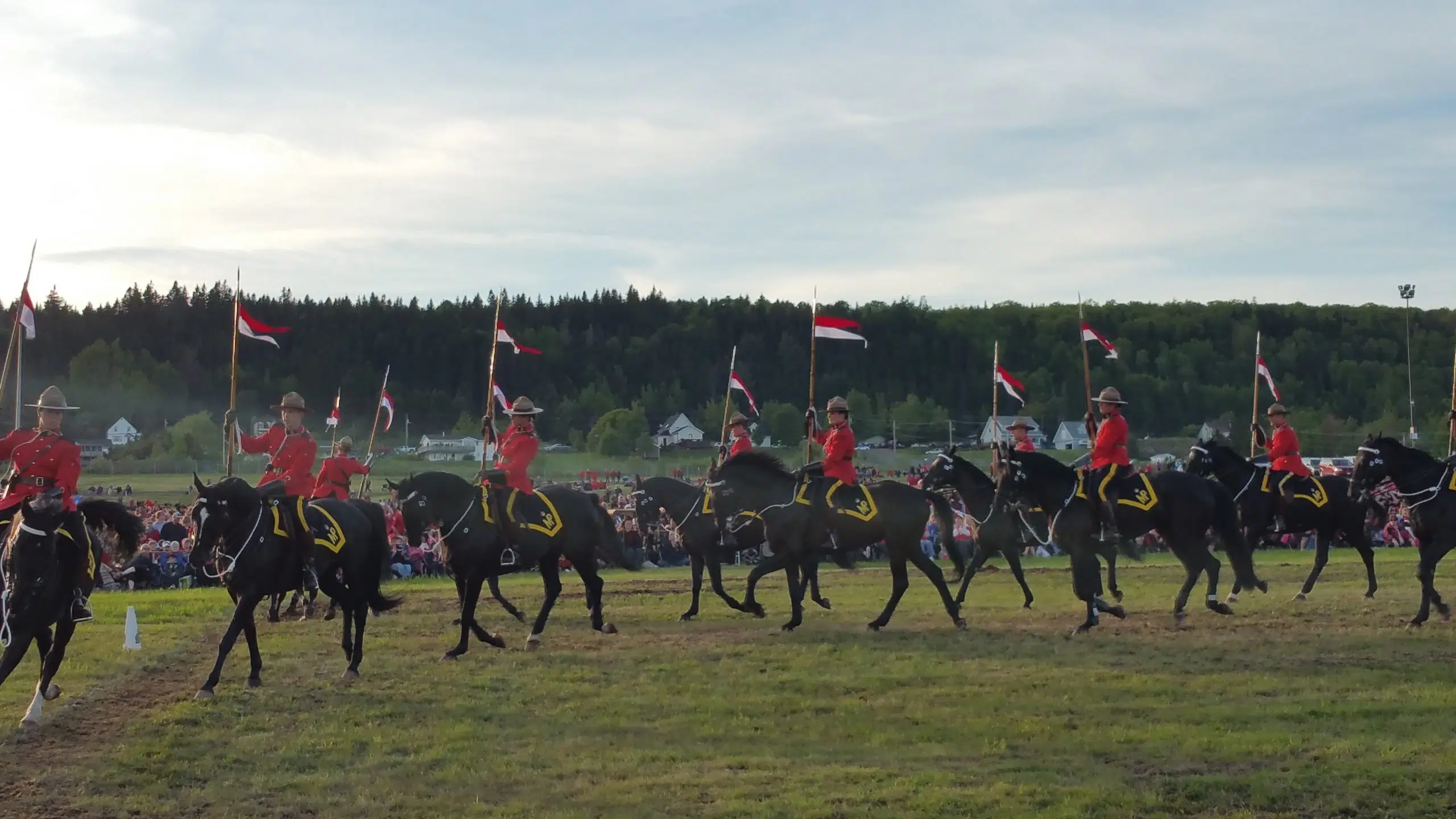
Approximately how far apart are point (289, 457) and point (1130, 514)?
1011 cm

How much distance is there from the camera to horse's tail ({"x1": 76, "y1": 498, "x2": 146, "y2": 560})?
511 inches

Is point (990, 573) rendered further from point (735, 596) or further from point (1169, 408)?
point (1169, 408)

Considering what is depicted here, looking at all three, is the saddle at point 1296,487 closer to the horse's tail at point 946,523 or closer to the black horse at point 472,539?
the horse's tail at point 946,523

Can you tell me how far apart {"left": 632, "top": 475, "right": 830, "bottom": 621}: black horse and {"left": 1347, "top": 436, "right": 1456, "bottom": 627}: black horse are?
23.2 ft

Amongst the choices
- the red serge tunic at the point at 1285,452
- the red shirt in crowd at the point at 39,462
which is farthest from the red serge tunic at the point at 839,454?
the red shirt in crowd at the point at 39,462

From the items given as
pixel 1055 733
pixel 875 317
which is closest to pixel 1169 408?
pixel 875 317

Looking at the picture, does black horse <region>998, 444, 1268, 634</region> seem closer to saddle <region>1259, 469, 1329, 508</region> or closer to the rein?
saddle <region>1259, 469, 1329, 508</region>

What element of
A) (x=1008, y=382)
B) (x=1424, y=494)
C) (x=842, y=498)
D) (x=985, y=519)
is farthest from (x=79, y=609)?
(x=1008, y=382)

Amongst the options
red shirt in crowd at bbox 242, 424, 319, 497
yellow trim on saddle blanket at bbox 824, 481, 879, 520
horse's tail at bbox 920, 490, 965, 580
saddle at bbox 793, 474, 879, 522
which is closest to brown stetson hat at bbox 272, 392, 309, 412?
red shirt in crowd at bbox 242, 424, 319, 497

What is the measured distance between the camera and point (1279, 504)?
1978 cm

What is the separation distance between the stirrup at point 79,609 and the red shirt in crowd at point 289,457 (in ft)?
11.2

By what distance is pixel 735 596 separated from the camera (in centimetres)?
2200

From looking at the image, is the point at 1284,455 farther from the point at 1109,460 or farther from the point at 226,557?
the point at 226,557

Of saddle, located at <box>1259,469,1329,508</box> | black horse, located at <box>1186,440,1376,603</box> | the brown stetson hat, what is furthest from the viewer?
saddle, located at <box>1259,469,1329,508</box>
